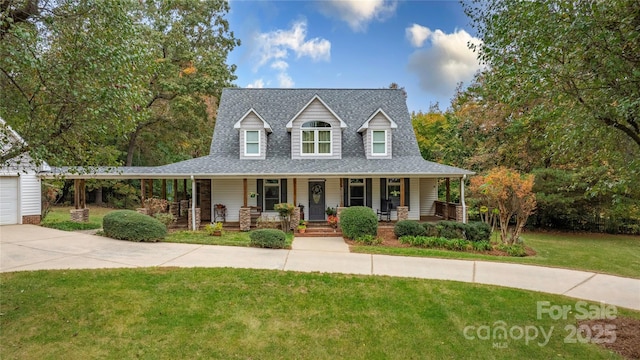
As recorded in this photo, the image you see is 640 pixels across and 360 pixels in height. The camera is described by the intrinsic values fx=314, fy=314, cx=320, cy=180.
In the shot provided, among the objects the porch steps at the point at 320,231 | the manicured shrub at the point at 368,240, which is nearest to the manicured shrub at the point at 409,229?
the manicured shrub at the point at 368,240

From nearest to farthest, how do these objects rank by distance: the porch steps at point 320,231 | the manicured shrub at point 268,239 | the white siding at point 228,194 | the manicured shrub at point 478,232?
the manicured shrub at point 268,239 → the manicured shrub at point 478,232 → the porch steps at point 320,231 → the white siding at point 228,194

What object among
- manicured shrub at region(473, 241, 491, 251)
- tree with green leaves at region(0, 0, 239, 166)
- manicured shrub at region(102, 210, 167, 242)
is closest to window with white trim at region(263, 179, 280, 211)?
manicured shrub at region(102, 210, 167, 242)

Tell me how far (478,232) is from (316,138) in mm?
8466

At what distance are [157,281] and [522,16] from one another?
26.9 ft

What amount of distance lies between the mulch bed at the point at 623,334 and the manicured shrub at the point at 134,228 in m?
11.0

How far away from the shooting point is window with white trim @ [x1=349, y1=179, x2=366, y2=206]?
52.0 feet

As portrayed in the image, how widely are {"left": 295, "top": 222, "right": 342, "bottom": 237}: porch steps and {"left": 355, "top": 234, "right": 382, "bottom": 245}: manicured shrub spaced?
1715 millimetres

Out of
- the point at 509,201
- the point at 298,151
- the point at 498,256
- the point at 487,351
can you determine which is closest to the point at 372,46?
the point at 298,151

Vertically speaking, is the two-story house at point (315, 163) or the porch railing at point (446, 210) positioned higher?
the two-story house at point (315, 163)

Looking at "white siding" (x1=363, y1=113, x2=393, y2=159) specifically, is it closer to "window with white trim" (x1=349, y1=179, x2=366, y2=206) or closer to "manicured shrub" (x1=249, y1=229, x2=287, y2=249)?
"window with white trim" (x1=349, y1=179, x2=366, y2=206)

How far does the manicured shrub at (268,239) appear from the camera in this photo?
9.90 m

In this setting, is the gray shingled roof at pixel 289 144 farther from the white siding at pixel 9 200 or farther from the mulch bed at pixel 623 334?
the mulch bed at pixel 623 334

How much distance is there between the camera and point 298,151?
52.0ft

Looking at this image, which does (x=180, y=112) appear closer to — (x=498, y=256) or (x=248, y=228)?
(x=248, y=228)
